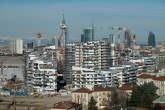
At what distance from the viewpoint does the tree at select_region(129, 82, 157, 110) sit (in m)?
27.3

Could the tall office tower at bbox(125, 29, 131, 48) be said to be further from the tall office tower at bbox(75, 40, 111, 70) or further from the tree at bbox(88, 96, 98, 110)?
the tree at bbox(88, 96, 98, 110)

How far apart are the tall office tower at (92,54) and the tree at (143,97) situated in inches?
427

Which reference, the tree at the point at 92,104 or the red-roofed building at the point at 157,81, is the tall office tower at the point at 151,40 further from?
the tree at the point at 92,104

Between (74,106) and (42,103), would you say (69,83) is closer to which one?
(42,103)

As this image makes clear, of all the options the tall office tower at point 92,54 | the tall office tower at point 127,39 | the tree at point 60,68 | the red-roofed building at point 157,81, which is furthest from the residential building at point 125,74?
the tall office tower at point 127,39

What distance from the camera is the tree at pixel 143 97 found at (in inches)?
1075

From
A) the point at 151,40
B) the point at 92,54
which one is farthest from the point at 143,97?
the point at 151,40

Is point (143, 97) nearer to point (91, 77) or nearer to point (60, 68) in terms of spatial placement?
point (91, 77)

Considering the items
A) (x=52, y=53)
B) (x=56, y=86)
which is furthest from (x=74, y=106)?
(x=52, y=53)

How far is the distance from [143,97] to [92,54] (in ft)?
48.4

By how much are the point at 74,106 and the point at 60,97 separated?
8.96 m

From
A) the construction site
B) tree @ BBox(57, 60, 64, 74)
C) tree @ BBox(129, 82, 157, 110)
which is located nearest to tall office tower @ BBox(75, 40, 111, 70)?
tree @ BBox(57, 60, 64, 74)

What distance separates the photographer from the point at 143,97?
93.6ft

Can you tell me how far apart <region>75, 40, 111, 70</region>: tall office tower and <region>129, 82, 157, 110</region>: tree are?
35.6 feet
